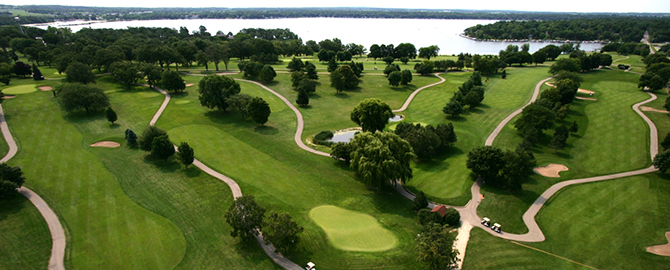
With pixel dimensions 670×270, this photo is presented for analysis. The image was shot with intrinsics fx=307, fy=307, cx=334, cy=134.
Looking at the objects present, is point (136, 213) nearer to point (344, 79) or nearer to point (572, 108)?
point (344, 79)

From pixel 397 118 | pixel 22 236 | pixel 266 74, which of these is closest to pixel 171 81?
pixel 266 74

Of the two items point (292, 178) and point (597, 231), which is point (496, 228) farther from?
point (292, 178)

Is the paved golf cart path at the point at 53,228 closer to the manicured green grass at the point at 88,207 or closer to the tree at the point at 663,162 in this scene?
the manicured green grass at the point at 88,207

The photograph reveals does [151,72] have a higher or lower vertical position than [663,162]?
higher

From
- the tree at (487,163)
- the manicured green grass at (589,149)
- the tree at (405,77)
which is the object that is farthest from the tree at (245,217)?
the tree at (405,77)

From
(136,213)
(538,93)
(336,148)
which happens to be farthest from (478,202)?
(538,93)

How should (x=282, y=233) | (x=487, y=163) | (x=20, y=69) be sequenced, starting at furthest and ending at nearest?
1. (x=20, y=69)
2. (x=487, y=163)
3. (x=282, y=233)

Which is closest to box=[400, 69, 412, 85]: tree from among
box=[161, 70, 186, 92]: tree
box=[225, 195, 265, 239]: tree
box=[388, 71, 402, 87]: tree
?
box=[388, 71, 402, 87]: tree

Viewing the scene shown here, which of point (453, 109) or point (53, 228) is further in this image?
point (453, 109)
